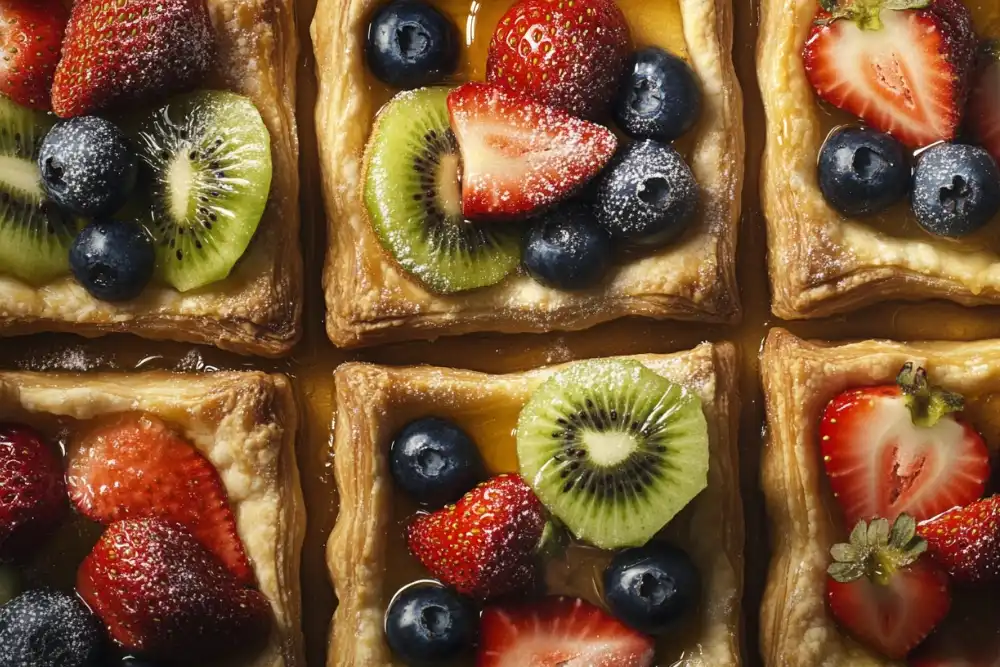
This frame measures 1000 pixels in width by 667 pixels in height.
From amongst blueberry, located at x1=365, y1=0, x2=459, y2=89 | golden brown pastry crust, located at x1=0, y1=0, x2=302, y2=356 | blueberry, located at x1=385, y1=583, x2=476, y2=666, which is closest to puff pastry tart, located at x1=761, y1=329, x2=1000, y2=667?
blueberry, located at x1=385, y1=583, x2=476, y2=666

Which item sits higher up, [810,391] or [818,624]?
[810,391]

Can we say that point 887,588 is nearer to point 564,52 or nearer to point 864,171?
point 864,171

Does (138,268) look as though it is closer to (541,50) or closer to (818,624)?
(541,50)

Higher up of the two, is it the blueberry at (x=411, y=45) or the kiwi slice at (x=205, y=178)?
the blueberry at (x=411, y=45)

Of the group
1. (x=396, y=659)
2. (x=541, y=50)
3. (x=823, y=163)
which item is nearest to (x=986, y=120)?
(x=823, y=163)

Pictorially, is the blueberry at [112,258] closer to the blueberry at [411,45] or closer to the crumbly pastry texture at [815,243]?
the blueberry at [411,45]

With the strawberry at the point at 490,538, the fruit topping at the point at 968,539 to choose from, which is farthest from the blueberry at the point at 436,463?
the fruit topping at the point at 968,539
